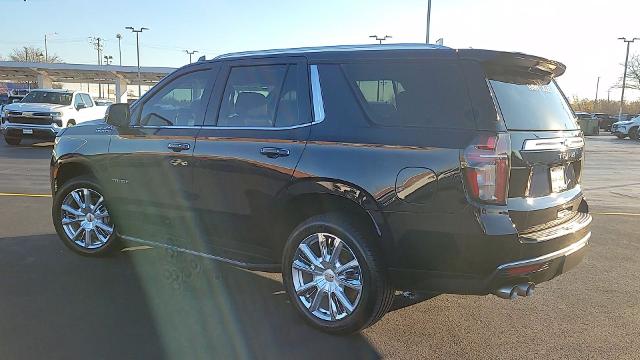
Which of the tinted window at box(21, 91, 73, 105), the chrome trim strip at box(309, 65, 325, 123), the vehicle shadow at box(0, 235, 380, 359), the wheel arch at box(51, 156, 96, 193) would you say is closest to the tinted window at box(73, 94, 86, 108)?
the tinted window at box(21, 91, 73, 105)

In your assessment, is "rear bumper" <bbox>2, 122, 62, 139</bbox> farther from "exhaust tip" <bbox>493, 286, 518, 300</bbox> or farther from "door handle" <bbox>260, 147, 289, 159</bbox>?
"exhaust tip" <bbox>493, 286, 518, 300</bbox>

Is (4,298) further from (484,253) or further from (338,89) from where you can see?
(484,253)

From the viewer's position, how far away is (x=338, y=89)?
12.4 feet

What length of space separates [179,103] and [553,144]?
3087 mm

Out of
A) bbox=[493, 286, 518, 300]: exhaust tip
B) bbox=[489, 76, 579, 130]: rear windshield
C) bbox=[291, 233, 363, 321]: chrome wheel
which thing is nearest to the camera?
bbox=[493, 286, 518, 300]: exhaust tip

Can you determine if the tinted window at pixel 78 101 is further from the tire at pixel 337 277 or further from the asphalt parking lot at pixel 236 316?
the tire at pixel 337 277

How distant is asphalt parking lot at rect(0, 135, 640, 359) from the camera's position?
3.50 metres

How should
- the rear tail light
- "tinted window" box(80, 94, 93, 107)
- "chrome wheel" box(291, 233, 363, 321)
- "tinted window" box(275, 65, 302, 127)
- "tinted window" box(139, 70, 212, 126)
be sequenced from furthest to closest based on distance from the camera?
1. "tinted window" box(80, 94, 93, 107)
2. "tinted window" box(139, 70, 212, 126)
3. "tinted window" box(275, 65, 302, 127)
4. "chrome wheel" box(291, 233, 363, 321)
5. the rear tail light

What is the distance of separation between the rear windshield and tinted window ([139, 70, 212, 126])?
7.90 feet

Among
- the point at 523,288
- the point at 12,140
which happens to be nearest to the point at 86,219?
the point at 523,288

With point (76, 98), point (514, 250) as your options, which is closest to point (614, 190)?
point (514, 250)

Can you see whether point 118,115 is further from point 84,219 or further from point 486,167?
point 486,167

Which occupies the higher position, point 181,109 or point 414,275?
point 181,109

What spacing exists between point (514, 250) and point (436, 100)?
1056mm
